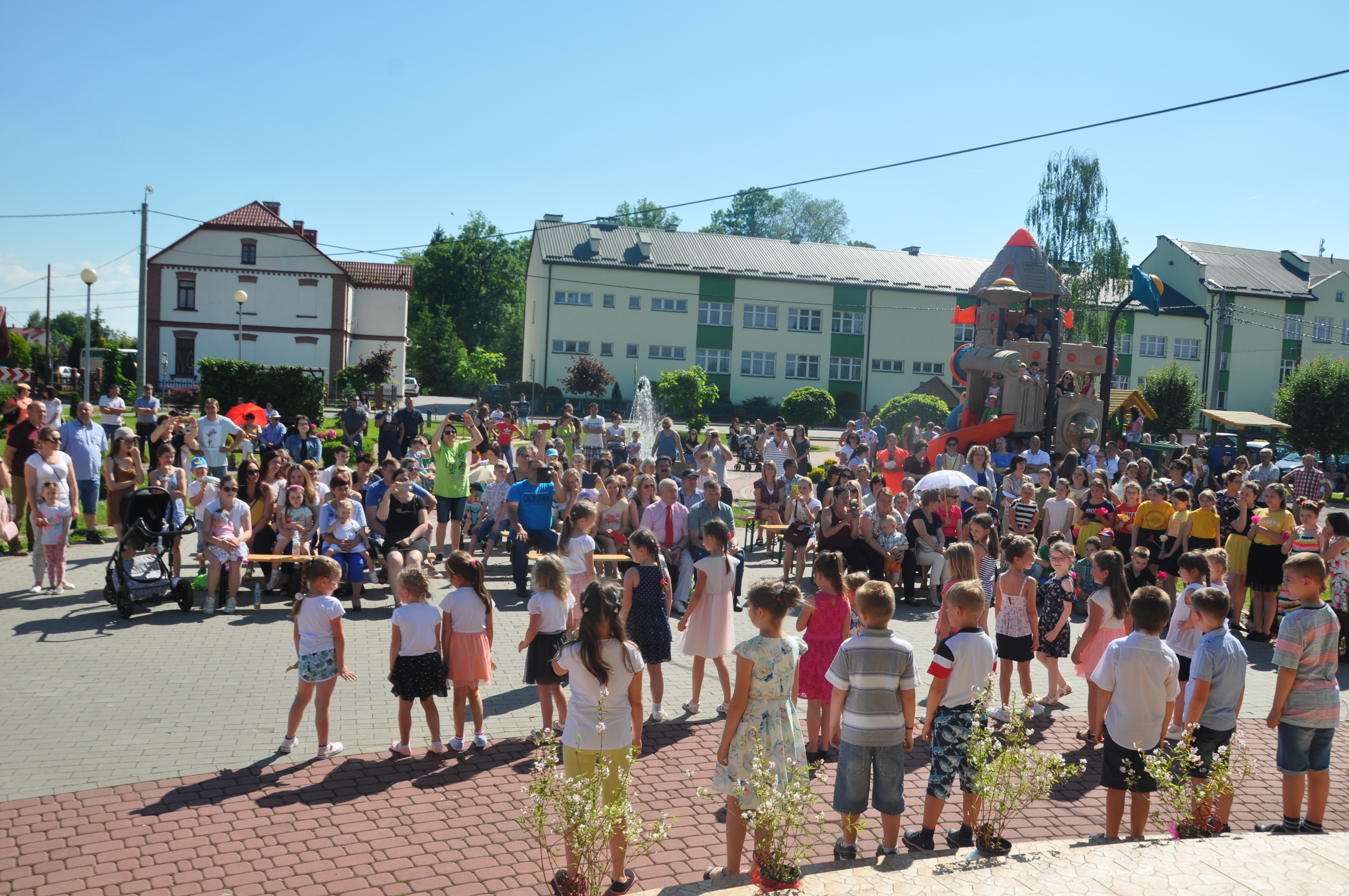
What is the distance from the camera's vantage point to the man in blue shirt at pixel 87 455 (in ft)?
40.4

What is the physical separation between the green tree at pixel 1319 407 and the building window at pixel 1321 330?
25.7 meters

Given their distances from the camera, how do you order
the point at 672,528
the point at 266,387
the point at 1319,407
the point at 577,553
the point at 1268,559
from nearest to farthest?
the point at 577,553 → the point at 672,528 → the point at 1268,559 → the point at 266,387 → the point at 1319,407

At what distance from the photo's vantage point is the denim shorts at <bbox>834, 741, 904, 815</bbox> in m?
4.86

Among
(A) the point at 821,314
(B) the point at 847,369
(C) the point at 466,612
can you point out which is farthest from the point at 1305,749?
(B) the point at 847,369

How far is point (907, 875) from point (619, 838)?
1.36 metres

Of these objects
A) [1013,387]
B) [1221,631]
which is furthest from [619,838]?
[1013,387]

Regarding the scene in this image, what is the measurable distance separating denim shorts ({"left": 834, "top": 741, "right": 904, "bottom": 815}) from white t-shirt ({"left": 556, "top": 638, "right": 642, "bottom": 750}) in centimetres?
112

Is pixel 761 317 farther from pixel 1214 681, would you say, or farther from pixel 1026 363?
pixel 1214 681

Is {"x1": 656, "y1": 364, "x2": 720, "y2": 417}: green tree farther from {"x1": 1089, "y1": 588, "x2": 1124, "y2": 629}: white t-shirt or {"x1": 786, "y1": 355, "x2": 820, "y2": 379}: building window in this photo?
{"x1": 1089, "y1": 588, "x2": 1124, "y2": 629}: white t-shirt

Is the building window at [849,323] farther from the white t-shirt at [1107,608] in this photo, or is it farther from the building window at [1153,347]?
the white t-shirt at [1107,608]

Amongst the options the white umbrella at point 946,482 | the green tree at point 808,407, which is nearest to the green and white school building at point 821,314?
the green tree at point 808,407

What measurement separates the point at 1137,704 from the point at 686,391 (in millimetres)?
35554

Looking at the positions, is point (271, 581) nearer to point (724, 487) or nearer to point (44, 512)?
point (44, 512)

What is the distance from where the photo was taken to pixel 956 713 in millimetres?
5277
